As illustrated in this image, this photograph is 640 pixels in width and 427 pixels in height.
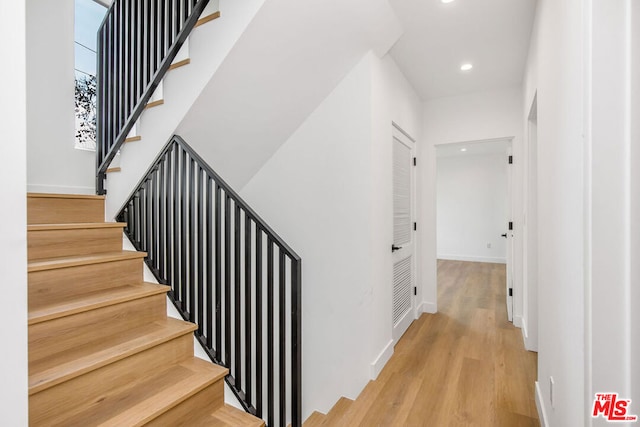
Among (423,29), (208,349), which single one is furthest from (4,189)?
(423,29)

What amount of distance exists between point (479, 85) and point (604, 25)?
2985 millimetres

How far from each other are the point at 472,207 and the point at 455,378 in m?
5.95

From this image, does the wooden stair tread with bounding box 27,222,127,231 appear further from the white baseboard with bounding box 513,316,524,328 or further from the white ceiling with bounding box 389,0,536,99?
the white baseboard with bounding box 513,316,524,328

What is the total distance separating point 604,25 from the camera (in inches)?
37.2

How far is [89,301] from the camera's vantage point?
63.4 inches

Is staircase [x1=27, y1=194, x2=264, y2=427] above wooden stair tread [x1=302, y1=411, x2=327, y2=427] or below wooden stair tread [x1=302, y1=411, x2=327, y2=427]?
above

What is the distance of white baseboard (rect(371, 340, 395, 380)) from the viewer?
2478 mm

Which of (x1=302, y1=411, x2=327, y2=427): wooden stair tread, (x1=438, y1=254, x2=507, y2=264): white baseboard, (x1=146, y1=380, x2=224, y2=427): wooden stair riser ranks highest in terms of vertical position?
(x1=146, y1=380, x2=224, y2=427): wooden stair riser

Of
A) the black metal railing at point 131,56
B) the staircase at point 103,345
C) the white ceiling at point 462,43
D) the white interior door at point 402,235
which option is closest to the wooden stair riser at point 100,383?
the staircase at point 103,345

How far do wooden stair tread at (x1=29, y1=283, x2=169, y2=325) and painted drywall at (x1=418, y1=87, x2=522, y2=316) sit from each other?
3.06m

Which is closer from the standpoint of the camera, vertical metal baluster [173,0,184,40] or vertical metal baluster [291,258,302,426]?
vertical metal baluster [291,258,302,426]

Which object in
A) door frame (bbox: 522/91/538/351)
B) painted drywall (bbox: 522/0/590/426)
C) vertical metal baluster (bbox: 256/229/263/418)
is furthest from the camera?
door frame (bbox: 522/91/538/351)

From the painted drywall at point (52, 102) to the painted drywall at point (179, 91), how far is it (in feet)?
2.55
